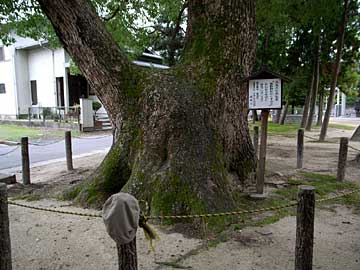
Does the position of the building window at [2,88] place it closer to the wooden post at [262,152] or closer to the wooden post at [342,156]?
the wooden post at [262,152]

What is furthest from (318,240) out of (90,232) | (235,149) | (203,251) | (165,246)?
(90,232)

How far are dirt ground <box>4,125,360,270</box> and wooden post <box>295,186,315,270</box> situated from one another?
1.68 ft

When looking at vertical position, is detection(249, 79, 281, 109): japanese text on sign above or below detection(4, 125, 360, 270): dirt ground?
above

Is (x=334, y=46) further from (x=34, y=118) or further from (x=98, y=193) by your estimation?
(x=34, y=118)

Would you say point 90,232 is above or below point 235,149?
below

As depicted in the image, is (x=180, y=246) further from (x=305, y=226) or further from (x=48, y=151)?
(x=48, y=151)

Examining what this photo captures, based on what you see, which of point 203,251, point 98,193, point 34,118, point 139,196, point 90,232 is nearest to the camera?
point 203,251

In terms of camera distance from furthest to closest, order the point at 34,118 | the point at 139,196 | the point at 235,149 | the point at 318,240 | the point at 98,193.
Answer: the point at 34,118 < the point at 235,149 < the point at 98,193 < the point at 139,196 < the point at 318,240

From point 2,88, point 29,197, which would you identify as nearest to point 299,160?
point 29,197

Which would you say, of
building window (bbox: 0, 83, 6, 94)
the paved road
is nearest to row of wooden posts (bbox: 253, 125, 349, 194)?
the paved road

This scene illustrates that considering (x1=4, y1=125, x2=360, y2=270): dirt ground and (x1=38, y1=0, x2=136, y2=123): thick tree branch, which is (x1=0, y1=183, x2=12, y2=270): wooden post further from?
(x1=38, y1=0, x2=136, y2=123): thick tree branch

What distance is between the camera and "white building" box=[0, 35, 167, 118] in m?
22.1

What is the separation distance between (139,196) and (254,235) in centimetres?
166

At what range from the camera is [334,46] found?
17641 mm
